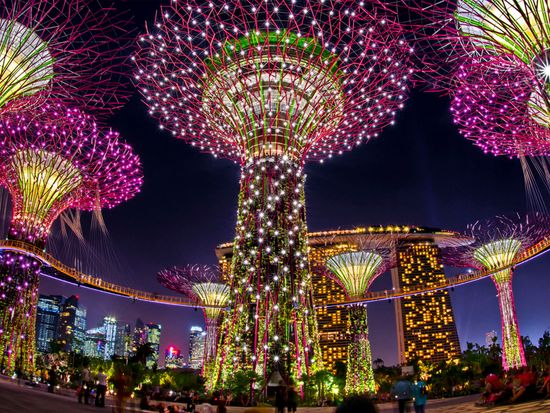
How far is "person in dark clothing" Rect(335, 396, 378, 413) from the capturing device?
2.97 meters

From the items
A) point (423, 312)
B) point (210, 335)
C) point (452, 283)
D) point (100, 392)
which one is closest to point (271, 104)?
point (100, 392)

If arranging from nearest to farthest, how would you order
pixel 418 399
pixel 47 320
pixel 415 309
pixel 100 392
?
pixel 418 399
pixel 100 392
pixel 415 309
pixel 47 320

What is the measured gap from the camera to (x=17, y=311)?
84.1 ft

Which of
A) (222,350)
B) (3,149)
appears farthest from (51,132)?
(222,350)

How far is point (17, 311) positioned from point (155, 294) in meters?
15.5

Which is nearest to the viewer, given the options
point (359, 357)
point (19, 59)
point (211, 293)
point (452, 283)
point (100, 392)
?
point (100, 392)

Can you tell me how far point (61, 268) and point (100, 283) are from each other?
545 centimetres

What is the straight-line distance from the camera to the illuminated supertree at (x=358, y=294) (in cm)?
2992

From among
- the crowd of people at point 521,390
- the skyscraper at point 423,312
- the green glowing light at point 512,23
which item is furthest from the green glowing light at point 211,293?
the skyscraper at point 423,312

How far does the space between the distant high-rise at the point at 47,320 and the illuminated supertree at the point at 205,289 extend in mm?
150098

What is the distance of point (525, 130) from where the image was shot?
19.5 meters

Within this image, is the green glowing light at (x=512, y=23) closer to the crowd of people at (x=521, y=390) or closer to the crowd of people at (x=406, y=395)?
the crowd of people at (x=521, y=390)

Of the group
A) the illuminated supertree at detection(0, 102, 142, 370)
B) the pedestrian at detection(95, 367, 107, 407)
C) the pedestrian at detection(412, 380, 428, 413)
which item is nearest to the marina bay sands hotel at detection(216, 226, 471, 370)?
the illuminated supertree at detection(0, 102, 142, 370)

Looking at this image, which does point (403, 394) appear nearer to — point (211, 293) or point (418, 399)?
point (418, 399)
